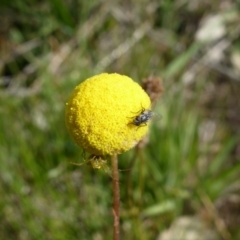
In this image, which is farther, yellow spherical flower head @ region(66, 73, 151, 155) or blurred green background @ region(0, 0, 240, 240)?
blurred green background @ region(0, 0, 240, 240)

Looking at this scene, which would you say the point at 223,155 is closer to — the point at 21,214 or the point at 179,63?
the point at 179,63

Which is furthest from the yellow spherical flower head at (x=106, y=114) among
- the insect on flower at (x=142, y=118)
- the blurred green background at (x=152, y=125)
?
the blurred green background at (x=152, y=125)

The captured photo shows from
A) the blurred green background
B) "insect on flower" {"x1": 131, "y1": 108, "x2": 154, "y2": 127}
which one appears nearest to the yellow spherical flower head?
"insect on flower" {"x1": 131, "y1": 108, "x2": 154, "y2": 127}

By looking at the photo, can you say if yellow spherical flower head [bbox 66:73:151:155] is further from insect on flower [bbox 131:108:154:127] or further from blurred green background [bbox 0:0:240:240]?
blurred green background [bbox 0:0:240:240]

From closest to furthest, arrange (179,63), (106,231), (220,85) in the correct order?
(106,231) < (179,63) < (220,85)

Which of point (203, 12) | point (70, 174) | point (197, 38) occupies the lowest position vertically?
point (70, 174)

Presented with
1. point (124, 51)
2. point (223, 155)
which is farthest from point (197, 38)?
point (223, 155)

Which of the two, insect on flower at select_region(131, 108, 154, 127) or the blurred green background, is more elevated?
the blurred green background

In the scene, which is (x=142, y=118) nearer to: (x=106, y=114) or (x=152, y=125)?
(x=106, y=114)
